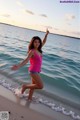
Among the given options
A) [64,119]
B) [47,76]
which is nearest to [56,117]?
[64,119]

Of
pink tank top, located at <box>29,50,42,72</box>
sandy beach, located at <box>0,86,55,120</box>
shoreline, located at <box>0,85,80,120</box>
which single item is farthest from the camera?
pink tank top, located at <box>29,50,42,72</box>

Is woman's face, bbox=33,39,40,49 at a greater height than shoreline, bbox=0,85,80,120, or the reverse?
woman's face, bbox=33,39,40,49

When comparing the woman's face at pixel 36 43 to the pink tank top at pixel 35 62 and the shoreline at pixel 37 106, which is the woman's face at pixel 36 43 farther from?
the shoreline at pixel 37 106

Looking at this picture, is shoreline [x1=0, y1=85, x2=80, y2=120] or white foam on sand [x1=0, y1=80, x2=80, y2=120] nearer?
shoreline [x1=0, y1=85, x2=80, y2=120]

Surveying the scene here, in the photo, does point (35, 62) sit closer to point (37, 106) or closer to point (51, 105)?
point (37, 106)

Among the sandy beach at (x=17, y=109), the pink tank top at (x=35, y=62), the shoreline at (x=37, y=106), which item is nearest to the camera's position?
Result: the sandy beach at (x=17, y=109)

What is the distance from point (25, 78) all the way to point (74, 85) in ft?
6.09

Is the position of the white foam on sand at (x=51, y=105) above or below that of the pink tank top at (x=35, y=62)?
below

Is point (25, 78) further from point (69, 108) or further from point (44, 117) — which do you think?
point (44, 117)

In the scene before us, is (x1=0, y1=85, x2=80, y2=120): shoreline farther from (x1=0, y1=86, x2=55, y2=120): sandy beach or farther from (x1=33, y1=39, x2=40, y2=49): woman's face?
(x1=33, y1=39, x2=40, y2=49): woman's face

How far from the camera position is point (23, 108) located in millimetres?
5957

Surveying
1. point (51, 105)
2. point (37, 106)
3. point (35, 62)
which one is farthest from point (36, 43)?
point (51, 105)

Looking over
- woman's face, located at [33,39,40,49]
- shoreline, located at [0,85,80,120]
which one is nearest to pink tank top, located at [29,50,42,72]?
woman's face, located at [33,39,40,49]

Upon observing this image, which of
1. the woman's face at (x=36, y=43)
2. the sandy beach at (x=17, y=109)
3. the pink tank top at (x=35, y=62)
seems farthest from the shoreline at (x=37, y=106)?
the woman's face at (x=36, y=43)
